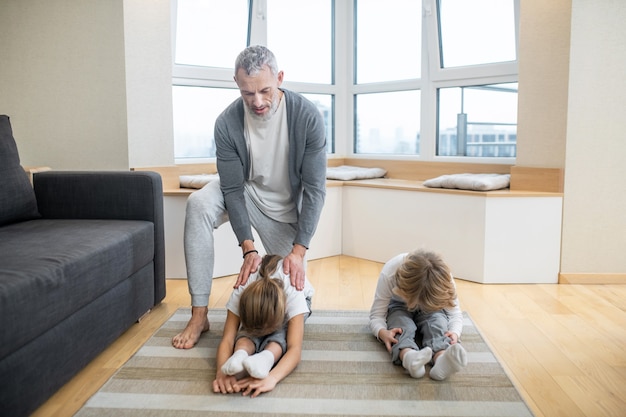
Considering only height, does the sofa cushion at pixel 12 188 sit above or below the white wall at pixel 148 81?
below

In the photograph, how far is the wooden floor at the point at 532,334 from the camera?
5.90 feet

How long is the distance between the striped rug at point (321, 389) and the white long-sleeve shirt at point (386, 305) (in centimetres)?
8

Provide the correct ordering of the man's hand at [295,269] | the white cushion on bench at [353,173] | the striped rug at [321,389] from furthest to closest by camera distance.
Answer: the white cushion on bench at [353,173] < the man's hand at [295,269] < the striped rug at [321,389]

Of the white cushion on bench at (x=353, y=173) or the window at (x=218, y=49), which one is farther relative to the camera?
the white cushion on bench at (x=353, y=173)

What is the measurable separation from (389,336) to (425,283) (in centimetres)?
Result: 25

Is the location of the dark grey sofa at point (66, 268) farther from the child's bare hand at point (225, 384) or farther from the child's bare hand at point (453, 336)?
the child's bare hand at point (453, 336)

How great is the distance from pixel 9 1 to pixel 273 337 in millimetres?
2396

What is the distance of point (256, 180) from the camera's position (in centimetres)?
246

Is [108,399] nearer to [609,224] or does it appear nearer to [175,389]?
[175,389]

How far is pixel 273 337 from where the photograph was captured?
2.02 metres

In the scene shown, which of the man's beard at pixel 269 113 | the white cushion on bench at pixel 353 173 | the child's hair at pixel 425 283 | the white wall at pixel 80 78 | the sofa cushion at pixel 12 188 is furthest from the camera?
the white cushion on bench at pixel 353 173

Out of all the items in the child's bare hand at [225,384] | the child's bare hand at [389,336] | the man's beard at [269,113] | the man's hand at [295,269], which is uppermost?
the man's beard at [269,113]

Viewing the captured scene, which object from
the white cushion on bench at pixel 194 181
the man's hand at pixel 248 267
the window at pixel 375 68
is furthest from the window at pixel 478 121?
the man's hand at pixel 248 267

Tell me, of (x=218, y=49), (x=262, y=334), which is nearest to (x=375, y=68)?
(x=218, y=49)
